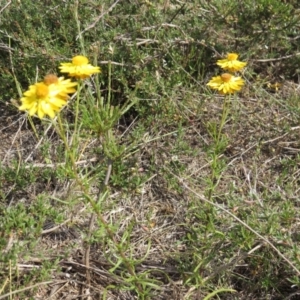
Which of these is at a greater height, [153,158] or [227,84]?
[227,84]

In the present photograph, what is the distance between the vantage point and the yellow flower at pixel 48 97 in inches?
56.4

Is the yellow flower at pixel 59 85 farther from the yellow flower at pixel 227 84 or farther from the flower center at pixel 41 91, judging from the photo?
the yellow flower at pixel 227 84

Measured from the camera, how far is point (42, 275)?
1.87 meters

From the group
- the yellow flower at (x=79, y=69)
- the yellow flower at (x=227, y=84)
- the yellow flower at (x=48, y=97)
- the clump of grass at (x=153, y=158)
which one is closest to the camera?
the yellow flower at (x=48, y=97)

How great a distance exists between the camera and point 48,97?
1.46 metres

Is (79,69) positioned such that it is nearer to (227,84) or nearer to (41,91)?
(41,91)

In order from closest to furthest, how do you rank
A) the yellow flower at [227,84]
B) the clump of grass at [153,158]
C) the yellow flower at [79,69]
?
1. the yellow flower at [79,69]
2. the yellow flower at [227,84]
3. the clump of grass at [153,158]

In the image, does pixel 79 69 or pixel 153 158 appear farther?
pixel 153 158

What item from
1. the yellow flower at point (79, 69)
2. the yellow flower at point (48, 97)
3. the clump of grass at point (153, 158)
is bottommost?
the clump of grass at point (153, 158)

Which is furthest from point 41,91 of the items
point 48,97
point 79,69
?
point 79,69

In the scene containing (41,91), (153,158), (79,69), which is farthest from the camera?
(153,158)

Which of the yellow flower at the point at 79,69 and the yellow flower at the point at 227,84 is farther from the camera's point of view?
the yellow flower at the point at 227,84

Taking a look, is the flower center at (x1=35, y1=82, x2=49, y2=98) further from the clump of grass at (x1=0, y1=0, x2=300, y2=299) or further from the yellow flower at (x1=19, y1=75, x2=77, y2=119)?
the clump of grass at (x1=0, y1=0, x2=300, y2=299)


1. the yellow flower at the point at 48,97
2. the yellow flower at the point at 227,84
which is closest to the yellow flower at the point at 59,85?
the yellow flower at the point at 48,97
